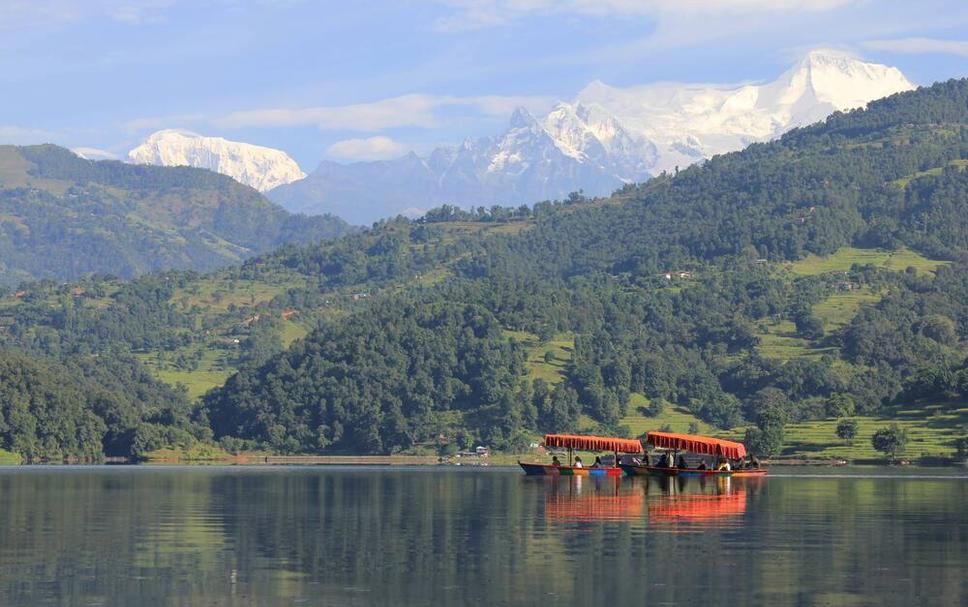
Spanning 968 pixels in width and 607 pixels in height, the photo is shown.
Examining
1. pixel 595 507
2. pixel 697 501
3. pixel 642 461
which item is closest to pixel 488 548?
pixel 595 507

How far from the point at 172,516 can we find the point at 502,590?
134 feet

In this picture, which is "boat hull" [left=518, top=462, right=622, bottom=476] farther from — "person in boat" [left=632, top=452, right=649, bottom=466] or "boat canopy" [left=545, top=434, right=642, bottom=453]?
"person in boat" [left=632, top=452, right=649, bottom=466]

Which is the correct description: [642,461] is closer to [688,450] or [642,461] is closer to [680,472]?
[688,450]

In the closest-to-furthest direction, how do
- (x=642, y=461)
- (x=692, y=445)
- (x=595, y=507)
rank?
(x=595, y=507), (x=692, y=445), (x=642, y=461)

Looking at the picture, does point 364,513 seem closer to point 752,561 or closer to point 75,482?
point 752,561

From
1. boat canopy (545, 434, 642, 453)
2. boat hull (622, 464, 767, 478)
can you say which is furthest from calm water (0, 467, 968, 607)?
boat canopy (545, 434, 642, 453)

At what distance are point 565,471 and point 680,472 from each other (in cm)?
1558

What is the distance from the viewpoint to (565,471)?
161250 mm

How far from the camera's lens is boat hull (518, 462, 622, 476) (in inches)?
6186

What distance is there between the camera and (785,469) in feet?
625

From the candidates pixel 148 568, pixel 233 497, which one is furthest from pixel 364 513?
pixel 148 568

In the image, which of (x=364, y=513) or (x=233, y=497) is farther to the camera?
(x=233, y=497)

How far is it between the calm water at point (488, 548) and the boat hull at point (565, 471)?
3644 centimetres

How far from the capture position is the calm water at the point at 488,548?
182ft
